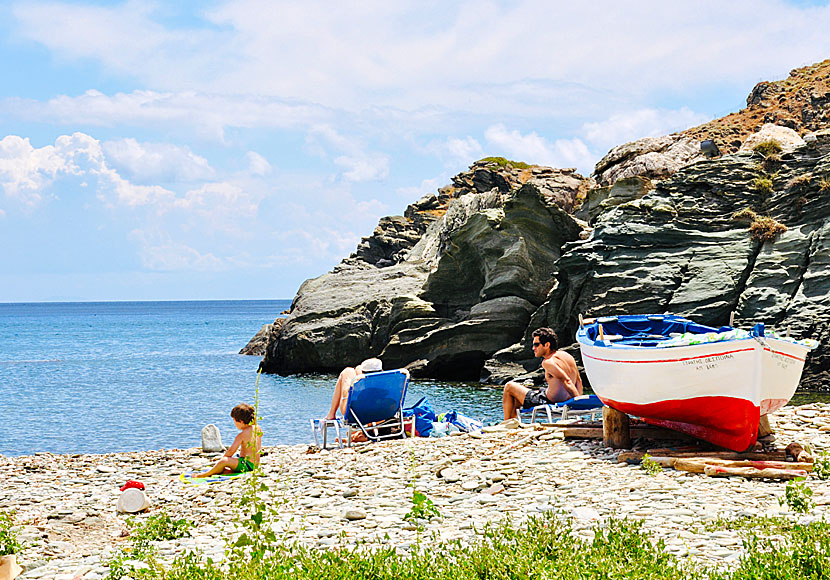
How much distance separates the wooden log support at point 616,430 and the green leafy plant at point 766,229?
22771mm

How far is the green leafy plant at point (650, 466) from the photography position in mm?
9047

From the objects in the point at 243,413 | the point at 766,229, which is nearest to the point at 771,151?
the point at 766,229

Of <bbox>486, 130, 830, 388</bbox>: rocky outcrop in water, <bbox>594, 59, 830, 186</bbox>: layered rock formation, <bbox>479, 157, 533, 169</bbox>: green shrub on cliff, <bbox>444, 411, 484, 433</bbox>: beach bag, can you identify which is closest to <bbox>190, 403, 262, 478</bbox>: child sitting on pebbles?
<bbox>444, 411, 484, 433</bbox>: beach bag

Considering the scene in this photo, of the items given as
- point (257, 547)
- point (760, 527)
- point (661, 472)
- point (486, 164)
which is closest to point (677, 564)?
point (760, 527)

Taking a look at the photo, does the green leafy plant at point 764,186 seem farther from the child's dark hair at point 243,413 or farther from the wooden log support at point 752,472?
the child's dark hair at point 243,413

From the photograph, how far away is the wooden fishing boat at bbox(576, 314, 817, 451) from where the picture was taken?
9656 millimetres

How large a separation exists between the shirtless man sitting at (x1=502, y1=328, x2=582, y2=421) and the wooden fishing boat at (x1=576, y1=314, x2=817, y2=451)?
2914 millimetres

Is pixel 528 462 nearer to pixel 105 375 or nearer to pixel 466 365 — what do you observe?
pixel 466 365

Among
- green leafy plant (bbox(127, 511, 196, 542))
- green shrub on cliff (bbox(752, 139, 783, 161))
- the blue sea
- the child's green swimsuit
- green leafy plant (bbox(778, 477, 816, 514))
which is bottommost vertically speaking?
the blue sea

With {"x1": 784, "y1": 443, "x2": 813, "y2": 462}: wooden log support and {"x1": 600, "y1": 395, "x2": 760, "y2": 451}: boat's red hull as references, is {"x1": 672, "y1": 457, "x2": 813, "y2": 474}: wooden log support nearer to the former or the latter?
{"x1": 784, "y1": 443, "x2": 813, "y2": 462}: wooden log support

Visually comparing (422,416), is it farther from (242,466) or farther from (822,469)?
(822,469)

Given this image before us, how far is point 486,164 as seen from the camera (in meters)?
81.6

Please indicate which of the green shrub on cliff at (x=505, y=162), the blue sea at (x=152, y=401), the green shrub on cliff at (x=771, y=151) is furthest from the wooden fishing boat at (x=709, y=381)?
the green shrub on cliff at (x=505, y=162)

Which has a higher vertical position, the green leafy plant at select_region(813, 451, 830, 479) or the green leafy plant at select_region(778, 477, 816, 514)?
the green leafy plant at select_region(778, 477, 816, 514)
